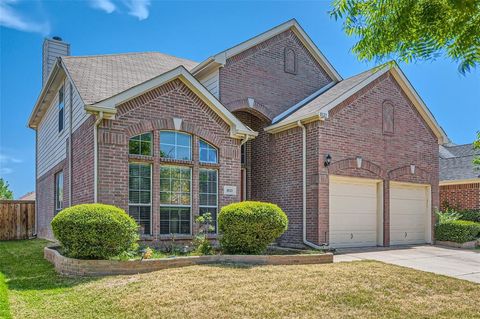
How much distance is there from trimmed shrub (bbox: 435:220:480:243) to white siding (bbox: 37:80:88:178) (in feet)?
44.4

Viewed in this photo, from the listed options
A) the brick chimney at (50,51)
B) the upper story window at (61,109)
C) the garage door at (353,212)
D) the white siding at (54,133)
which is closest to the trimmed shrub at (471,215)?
the garage door at (353,212)

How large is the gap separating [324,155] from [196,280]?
277 inches

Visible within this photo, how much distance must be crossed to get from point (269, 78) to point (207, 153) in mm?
5111

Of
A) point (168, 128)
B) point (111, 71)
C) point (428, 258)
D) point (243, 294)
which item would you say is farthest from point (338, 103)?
point (243, 294)

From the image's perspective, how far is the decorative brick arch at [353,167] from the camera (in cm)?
1315

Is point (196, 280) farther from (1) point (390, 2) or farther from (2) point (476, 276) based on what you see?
(2) point (476, 276)

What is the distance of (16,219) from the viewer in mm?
18766

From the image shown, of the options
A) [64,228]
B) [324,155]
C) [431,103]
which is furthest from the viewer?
[431,103]

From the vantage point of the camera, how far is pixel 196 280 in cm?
725

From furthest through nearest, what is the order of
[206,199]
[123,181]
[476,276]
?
[206,199], [123,181], [476,276]

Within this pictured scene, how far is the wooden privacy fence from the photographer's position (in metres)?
18.4

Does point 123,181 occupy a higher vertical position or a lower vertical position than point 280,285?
higher

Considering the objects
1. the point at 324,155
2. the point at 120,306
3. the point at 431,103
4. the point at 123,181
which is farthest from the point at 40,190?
the point at 431,103

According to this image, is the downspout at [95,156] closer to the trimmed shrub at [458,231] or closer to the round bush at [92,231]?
the round bush at [92,231]
